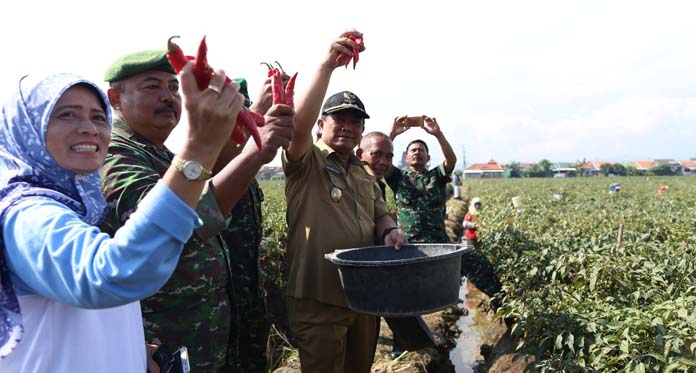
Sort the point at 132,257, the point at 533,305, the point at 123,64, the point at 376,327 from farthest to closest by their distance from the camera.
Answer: the point at 533,305 → the point at 376,327 → the point at 123,64 → the point at 132,257

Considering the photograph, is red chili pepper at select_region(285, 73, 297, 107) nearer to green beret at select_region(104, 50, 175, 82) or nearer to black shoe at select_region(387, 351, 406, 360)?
green beret at select_region(104, 50, 175, 82)

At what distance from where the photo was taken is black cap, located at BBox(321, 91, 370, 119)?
279 centimetres

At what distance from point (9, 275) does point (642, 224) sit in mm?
7404

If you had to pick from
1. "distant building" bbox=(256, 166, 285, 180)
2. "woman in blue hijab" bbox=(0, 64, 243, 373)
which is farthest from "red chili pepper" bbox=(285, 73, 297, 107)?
"woman in blue hijab" bbox=(0, 64, 243, 373)

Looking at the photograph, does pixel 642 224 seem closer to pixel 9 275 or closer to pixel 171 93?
pixel 171 93

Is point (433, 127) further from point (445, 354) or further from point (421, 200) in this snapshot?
point (445, 354)

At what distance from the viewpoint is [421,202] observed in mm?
4840

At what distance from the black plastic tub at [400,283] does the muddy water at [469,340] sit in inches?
118

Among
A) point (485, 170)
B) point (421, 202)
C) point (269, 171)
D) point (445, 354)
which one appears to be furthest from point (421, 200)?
point (485, 170)

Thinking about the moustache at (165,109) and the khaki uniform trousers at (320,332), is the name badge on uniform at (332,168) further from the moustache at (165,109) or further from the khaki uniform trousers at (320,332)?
the moustache at (165,109)

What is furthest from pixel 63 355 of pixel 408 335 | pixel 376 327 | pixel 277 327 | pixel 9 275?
pixel 277 327

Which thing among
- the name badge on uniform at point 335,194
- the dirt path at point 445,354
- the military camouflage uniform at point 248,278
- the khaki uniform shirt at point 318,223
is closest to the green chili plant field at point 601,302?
the dirt path at point 445,354

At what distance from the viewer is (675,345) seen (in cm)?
223

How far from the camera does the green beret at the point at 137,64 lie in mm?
1829
